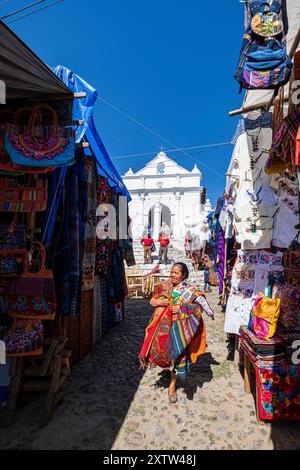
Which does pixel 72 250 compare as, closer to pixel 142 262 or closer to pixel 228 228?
pixel 228 228

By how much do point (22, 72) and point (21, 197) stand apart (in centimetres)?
104

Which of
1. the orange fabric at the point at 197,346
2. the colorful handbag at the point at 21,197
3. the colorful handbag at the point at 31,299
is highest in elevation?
the colorful handbag at the point at 21,197

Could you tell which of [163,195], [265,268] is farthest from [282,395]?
[163,195]

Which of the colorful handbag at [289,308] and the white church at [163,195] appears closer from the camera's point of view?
the colorful handbag at [289,308]

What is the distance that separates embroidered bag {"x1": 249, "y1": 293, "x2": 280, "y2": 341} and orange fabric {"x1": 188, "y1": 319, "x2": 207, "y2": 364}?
1.94 ft

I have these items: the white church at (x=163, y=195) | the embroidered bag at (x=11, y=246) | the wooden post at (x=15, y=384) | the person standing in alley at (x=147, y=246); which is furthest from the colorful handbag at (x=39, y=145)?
the white church at (x=163, y=195)

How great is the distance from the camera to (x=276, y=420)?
7.48 ft

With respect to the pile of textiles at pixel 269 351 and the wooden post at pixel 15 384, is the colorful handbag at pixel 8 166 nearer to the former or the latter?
the wooden post at pixel 15 384

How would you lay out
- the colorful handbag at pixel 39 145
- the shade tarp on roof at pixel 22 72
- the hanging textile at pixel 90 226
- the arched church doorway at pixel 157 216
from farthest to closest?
the arched church doorway at pixel 157 216, the hanging textile at pixel 90 226, the colorful handbag at pixel 39 145, the shade tarp on roof at pixel 22 72

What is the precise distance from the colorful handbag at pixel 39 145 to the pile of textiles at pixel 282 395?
9.16 feet

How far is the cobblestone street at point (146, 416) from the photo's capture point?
2039 mm

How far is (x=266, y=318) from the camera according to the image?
96.9 inches

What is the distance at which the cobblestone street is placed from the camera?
2.04 meters

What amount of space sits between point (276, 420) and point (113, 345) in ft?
8.95
